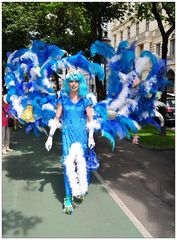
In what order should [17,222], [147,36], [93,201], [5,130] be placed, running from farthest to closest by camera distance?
[147,36] < [5,130] < [93,201] < [17,222]

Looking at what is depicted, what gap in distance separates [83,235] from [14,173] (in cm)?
329

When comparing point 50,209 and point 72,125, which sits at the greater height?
point 72,125

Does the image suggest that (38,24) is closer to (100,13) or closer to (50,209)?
(100,13)

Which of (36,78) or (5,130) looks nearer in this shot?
(36,78)

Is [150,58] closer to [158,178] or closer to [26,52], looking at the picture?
[26,52]

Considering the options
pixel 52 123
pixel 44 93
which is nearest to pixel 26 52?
pixel 44 93

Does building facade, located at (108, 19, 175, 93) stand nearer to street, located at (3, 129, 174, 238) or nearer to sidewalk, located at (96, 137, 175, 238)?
sidewalk, located at (96, 137, 175, 238)

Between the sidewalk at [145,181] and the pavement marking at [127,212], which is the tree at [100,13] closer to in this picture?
the sidewalk at [145,181]

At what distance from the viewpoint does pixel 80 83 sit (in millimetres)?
5324

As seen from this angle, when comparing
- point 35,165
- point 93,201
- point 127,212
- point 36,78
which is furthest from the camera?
point 35,165

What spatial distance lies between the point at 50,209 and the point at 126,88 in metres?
2.33

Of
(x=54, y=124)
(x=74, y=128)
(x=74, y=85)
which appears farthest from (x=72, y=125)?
(x=74, y=85)

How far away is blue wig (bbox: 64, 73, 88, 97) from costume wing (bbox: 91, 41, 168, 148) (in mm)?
498

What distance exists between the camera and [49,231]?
15.1 feet
